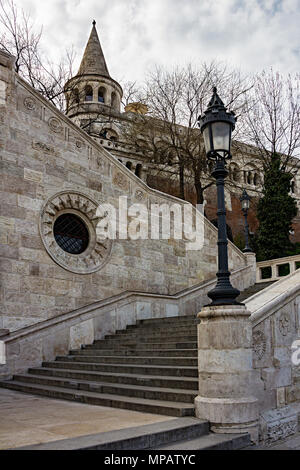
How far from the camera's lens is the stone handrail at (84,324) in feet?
30.1

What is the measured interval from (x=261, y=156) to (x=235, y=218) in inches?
296

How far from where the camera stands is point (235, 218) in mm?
32375

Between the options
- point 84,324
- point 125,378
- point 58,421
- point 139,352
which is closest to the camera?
point 58,421

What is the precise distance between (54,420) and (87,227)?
23.7ft

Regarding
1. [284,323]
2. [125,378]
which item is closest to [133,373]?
[125,378]

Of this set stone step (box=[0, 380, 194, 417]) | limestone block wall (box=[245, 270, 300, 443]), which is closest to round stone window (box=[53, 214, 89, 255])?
stone step (box=[0, 380, 194, 417])

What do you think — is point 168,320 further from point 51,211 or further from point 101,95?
point 101,95

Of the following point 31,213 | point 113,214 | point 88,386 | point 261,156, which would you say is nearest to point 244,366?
point 88,386

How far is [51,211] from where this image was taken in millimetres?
10859

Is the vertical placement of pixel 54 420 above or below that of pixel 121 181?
below

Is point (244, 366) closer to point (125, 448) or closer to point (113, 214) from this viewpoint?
point (125, 448)

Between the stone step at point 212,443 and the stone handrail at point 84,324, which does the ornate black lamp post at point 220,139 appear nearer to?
the stone step at point 212,443

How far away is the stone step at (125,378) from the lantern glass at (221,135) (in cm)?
341

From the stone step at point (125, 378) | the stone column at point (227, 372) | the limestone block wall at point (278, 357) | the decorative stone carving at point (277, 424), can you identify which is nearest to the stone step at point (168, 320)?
the stone step at point (125, 378)
